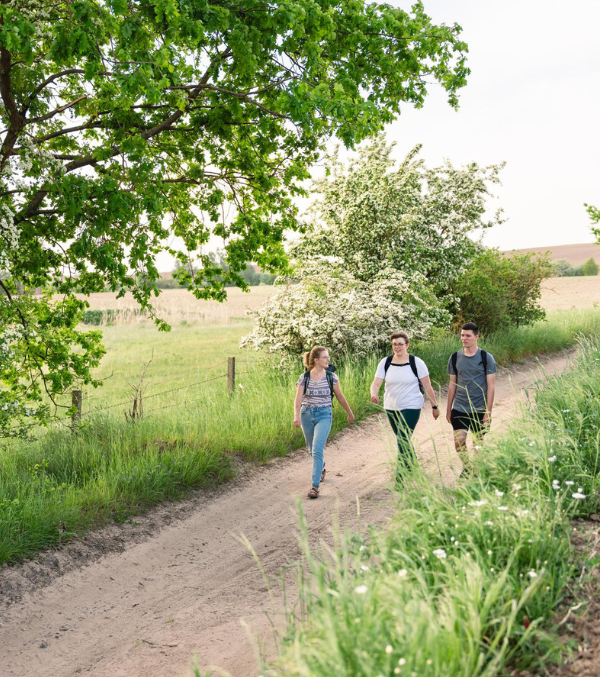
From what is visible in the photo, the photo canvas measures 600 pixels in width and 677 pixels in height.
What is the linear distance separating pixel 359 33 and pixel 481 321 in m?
13.2

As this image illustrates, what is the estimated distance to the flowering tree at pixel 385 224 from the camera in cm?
1741

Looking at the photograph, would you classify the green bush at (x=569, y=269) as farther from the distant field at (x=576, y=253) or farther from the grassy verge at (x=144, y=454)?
the grassy verge at (x=144, y=454)

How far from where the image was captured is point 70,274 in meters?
11.8

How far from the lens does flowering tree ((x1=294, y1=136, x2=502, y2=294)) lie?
17.4m

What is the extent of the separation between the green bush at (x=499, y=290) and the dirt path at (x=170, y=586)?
14.0m

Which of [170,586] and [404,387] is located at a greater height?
[404,387]

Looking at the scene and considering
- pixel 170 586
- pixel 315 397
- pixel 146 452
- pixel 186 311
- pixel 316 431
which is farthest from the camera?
pixel 186 311

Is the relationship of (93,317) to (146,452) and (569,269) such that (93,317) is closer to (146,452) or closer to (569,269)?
(146,452)

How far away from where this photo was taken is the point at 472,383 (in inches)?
304

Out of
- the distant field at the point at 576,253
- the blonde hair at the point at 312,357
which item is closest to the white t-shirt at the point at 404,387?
the blonde hair at the point at 312,357

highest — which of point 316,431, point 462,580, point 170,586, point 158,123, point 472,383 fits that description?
point 158,123

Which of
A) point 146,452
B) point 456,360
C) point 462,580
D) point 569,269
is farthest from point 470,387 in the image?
point 569,269

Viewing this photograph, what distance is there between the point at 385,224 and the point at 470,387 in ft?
34.3

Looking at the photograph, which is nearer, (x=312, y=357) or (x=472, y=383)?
(x=472, y=383)
